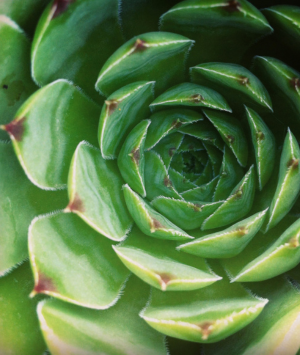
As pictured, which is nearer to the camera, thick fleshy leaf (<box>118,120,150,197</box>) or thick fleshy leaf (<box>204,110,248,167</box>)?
thick fleshy leaf (<box>118,120,150,197</box>)

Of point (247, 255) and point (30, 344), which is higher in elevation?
point (247, 255)

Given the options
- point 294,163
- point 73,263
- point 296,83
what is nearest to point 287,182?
point 294,163

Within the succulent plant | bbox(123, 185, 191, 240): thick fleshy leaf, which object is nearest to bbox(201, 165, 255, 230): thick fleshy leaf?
the succulent plant

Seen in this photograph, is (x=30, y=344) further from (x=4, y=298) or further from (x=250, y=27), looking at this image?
(x=250, y=27)

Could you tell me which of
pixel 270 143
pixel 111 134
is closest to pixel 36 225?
pixel 111 134

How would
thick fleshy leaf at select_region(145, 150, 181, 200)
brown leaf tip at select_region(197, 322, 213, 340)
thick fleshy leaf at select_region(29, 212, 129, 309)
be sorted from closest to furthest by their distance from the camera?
brown leaf tip at select_region(197, 322, 213, 340)
thick fleshy leaf at select_region(29, 212, 129, 309)
thick fleshy leaf at select_region(145, 150, 181, 200)

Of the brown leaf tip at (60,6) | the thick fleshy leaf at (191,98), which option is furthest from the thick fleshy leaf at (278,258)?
the brown leaf tip at (60,6)

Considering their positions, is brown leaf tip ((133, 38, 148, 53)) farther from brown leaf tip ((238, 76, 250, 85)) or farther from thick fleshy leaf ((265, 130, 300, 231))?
thick fleshy leaf ((265, 130, 300, 231))
